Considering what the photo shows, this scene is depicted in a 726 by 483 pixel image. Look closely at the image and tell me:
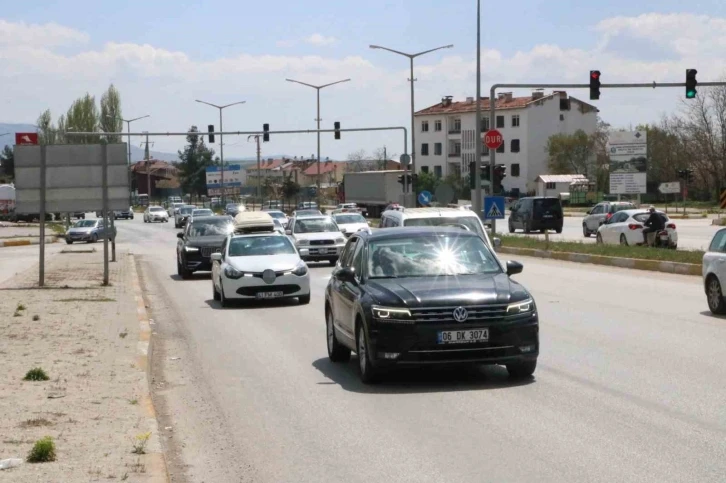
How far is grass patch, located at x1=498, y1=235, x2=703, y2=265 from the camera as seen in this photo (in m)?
29.1

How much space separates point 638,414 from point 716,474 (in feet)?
7.27

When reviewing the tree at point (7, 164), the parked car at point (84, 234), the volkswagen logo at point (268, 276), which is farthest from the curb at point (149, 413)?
the tree at point (7, 164)

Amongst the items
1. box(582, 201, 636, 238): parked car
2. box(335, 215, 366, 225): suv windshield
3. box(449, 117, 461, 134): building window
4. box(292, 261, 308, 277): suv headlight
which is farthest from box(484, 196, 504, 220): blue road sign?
box(449, 117, 461, 134): building window

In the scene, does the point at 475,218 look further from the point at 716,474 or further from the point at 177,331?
the point at 716,474

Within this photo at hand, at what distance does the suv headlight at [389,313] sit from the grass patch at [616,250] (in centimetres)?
1805

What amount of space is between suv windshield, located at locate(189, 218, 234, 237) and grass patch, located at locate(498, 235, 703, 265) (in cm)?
1037

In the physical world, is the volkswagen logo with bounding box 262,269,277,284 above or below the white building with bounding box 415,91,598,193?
below

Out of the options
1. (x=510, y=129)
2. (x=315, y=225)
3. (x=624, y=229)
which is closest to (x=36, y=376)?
(x=315, y=225)

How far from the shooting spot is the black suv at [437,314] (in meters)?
11.0

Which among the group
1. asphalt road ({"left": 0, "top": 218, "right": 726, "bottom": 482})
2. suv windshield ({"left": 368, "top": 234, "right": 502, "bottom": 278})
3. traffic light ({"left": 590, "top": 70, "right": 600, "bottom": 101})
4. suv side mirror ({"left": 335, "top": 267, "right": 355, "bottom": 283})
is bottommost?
asphalt road ({"left": 0, "top": 218, "right": 726, "bottom": 482})

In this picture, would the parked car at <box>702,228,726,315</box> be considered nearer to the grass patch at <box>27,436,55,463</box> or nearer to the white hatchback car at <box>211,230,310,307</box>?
the white hatchback car at <box>211,230,310,307</box>

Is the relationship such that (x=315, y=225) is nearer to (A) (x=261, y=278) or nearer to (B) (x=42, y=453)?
(A) (x=261, y=278)

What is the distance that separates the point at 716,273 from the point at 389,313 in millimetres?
8214

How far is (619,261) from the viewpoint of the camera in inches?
1223
